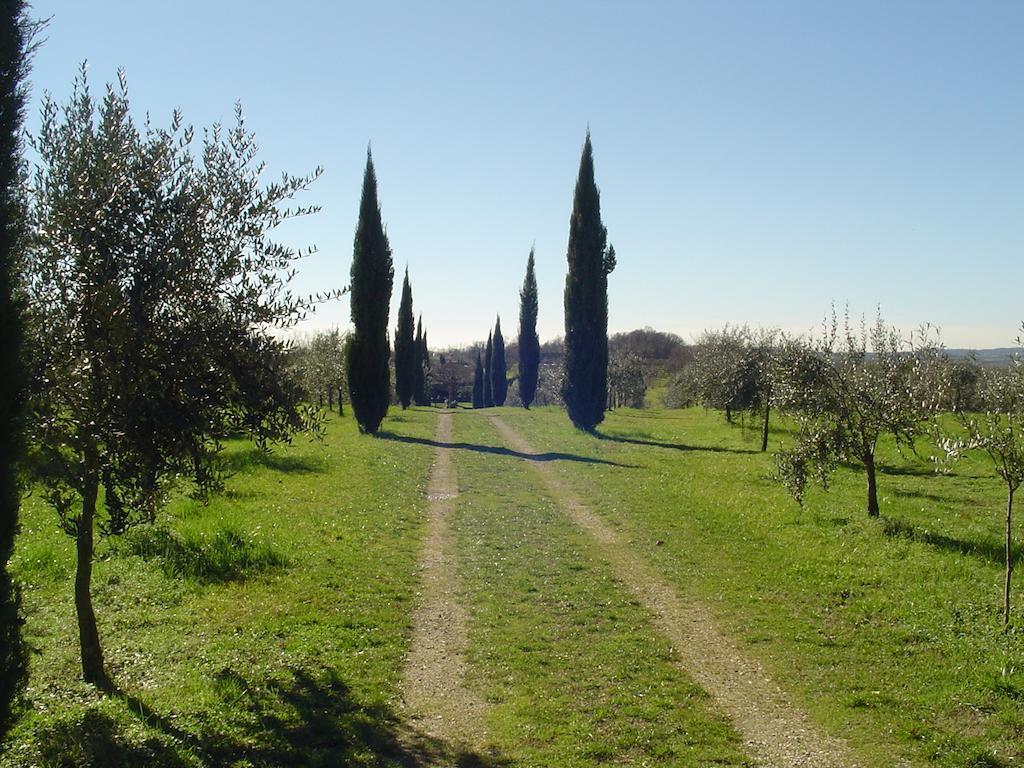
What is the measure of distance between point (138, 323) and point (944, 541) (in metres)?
15.0

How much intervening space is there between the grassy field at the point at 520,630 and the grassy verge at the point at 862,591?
45 mm

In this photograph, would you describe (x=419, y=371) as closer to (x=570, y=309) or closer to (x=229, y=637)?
(x=570, y=309)

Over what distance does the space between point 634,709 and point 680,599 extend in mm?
4193

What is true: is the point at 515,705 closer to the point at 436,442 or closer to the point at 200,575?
the point at 200,575

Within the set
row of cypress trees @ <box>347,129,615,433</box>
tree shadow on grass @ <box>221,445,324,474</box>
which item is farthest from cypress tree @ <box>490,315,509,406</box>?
tree shadow on grass @ <box>221,445,324,474</box>

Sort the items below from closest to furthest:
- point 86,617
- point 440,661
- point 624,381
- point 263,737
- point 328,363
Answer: point 263,737
point 86,617
point 440,661
point 328,363
point 624,381

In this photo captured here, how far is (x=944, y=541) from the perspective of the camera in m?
14.6

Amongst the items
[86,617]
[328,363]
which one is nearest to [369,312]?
[328,363]

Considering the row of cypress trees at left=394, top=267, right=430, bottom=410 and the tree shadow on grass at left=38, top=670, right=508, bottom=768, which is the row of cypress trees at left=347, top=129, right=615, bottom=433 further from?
the tree shadow on grass at left=38, top=670, right=508, bottom=768

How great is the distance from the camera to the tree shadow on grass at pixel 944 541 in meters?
13.7

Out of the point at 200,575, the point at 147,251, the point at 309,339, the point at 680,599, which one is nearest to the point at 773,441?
the point at 680,599

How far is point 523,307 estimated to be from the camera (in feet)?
232

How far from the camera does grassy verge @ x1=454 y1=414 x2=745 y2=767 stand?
7.39 metres

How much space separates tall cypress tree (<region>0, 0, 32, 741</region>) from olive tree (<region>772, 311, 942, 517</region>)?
15568mm
